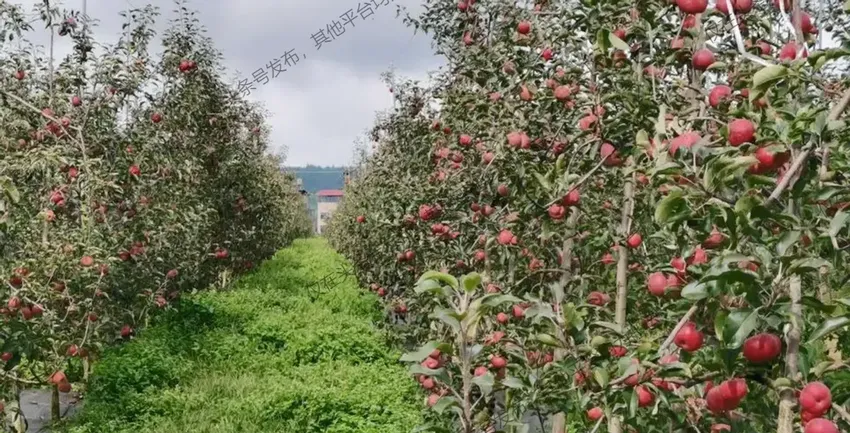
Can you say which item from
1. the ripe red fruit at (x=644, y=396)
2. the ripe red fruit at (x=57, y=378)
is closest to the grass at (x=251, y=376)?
the ripe red fruit at (x=57, y=378)

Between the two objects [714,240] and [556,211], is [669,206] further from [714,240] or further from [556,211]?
[556,211]

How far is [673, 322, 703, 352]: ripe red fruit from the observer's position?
67.8 inches

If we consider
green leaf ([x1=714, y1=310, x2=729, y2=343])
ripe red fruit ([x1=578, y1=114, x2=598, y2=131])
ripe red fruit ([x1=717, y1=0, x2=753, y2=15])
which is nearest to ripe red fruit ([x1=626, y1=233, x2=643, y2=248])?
ripe red fruit ([x1=578, y1=114, x2=598, y2=131])

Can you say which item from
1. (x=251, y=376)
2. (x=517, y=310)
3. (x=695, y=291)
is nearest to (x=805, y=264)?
(x=695, y=291)

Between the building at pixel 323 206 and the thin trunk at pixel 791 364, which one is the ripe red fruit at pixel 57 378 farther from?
the building at pixel 323 206

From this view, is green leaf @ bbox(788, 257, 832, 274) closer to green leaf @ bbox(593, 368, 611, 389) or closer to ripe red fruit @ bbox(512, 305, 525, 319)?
green leaf @ bbox(593, 368, 611, 389)

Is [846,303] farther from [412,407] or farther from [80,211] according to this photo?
[80,211]

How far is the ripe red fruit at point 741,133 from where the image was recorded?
63.3 inches

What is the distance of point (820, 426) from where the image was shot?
1.38 m

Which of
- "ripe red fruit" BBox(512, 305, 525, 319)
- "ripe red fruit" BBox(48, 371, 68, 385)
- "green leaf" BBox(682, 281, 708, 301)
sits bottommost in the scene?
"ripe red fruit" BBox(48, 371, 68, 385)

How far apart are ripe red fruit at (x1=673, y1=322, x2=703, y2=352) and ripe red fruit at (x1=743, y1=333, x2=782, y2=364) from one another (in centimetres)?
22

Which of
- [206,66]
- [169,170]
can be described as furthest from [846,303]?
[206,66]

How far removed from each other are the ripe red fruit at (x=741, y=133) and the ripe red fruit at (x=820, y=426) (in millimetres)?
547

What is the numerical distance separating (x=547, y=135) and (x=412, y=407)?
2510 millimetres
